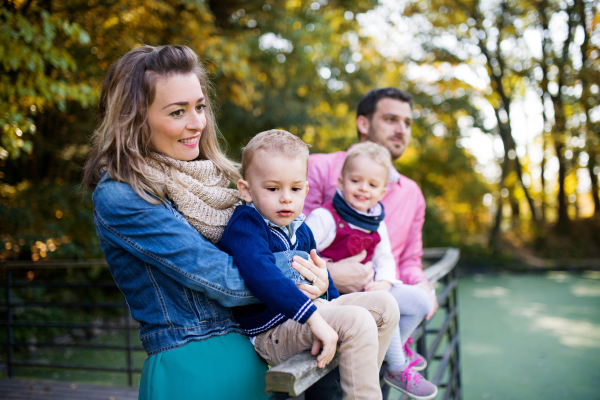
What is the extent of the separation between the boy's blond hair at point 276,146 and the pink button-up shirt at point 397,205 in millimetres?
861

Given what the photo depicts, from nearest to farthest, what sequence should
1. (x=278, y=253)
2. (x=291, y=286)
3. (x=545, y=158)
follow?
(x=291, y=286)
(x=278, y=253)
(x=545, y=158)

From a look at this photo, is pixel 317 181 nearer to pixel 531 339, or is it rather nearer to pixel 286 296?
pixel 286 296

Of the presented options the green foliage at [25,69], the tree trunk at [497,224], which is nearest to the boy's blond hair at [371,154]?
the green foliage at [25,69]

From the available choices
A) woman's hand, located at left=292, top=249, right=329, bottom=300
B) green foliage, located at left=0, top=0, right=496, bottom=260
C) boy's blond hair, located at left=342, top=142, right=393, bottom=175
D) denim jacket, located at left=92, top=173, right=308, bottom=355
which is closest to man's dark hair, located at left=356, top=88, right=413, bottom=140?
boy's blond hair, located at left=342, top=142, right=393, bottom=175

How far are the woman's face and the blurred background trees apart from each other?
424cm

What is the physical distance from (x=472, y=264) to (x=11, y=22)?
38.5ft

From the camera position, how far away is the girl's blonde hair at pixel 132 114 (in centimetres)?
119

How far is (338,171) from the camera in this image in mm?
2293

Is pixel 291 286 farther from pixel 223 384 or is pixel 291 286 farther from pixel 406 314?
pixel 406 314

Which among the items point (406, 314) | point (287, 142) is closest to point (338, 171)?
point (406, 314)

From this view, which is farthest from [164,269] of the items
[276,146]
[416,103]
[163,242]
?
[416,103]

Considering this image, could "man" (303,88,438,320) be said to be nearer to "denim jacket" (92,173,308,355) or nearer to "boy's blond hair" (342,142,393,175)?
"boy's blond hair" (342,142,393,175)

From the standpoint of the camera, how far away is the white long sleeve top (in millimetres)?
1816

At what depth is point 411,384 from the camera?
166cm
